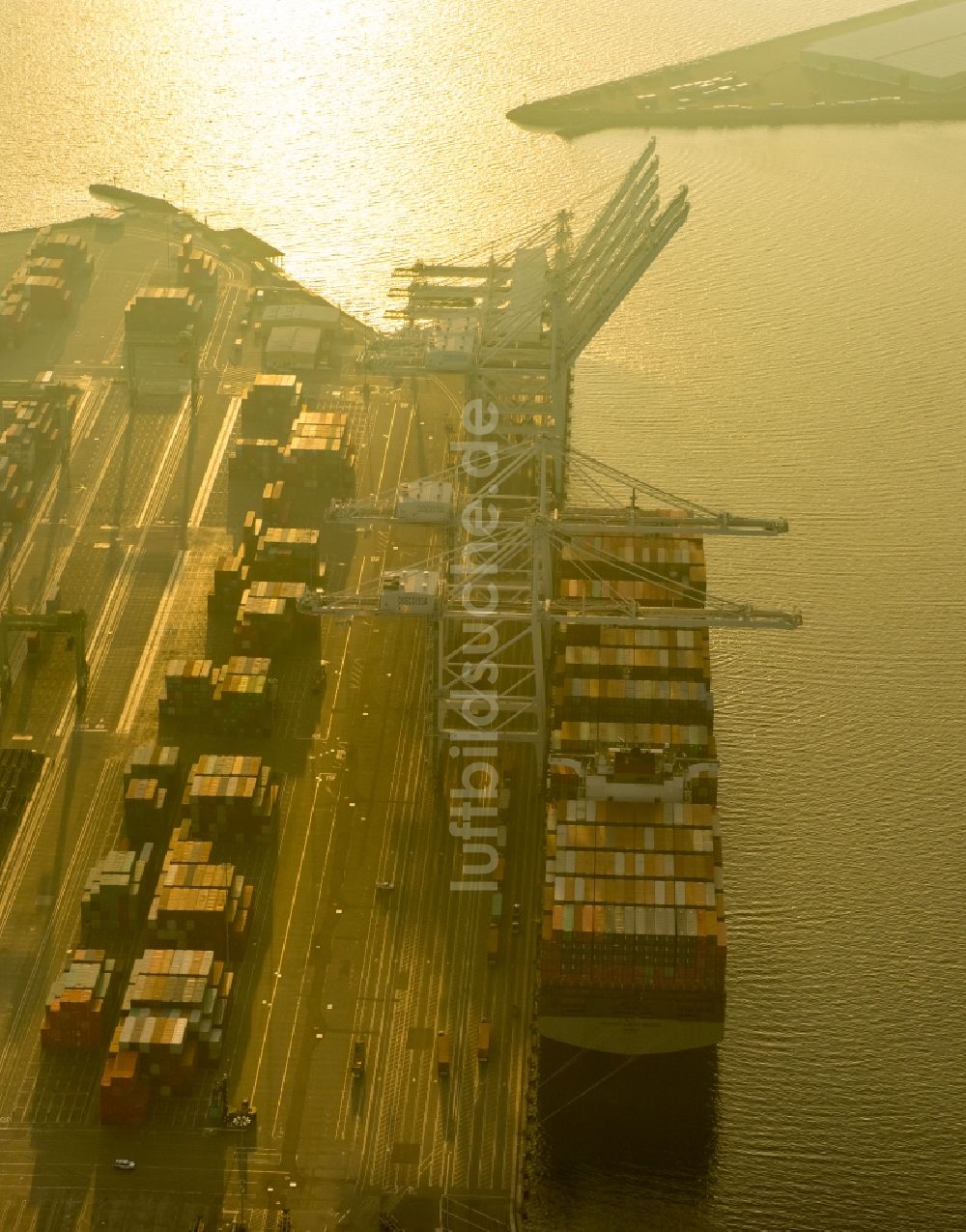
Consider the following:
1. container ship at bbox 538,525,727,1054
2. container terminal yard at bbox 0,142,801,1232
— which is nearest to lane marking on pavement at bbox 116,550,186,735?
container terminal yard at bbox 0,142,801,1232

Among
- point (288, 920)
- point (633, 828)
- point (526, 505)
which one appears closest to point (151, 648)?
point (526, 505)

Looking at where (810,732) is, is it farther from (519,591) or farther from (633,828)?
(633,828)

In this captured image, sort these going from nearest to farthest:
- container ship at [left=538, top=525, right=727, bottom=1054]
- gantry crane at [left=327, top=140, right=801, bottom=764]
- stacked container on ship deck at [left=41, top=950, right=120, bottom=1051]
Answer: stacked container on ship deck at [left=41, top=950, right=120, bottom=1051], container ship at [left=538, top=525, right=727, bottom=1054], gantry crane at [left=327, top=140, right=801, bottom=764]

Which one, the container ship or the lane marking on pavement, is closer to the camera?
the container ship

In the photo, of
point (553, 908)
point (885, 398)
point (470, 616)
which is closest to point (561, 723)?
point (470, 616)

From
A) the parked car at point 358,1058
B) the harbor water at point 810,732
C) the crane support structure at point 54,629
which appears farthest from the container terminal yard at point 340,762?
the harbor water at point 810,732

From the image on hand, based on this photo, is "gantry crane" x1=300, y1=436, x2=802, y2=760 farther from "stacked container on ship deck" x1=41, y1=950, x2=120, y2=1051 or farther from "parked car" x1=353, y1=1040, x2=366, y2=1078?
"stacked container on ship deck" x1=41, y1=950, x2=120, y2=1051

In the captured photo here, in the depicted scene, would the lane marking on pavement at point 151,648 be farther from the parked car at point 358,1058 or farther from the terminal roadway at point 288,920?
the parked car at point 358,1058

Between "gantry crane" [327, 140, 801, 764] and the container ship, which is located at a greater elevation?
"gantry crane" [327, 140, 801, 764]
